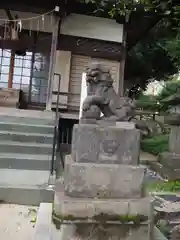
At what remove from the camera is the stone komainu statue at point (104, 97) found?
3.37 meters

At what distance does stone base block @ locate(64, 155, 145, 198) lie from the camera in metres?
3.06

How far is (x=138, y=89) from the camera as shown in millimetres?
23328

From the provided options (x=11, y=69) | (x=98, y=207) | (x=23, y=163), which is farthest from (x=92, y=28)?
(x=98, y=207)

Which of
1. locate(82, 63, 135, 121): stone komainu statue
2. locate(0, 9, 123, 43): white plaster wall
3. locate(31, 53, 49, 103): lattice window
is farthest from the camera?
locate(31, 53, 49, 103): lattice window

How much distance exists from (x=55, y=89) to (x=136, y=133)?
311 inches

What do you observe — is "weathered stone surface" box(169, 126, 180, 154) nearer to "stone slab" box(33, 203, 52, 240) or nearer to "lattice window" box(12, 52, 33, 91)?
"stone slab" box(33, 203, 52, 240)

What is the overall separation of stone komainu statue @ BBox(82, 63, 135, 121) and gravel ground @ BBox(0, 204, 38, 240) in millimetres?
1777

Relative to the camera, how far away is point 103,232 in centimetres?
301

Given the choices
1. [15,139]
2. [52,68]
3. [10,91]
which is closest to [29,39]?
[10,91]

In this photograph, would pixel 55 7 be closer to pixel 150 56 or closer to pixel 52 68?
pixel 52 68

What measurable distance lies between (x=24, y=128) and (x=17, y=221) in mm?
3313

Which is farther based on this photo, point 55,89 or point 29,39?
point 29,39

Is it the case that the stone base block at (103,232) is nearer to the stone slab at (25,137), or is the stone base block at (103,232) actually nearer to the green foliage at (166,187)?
the green foliage at (166,187)

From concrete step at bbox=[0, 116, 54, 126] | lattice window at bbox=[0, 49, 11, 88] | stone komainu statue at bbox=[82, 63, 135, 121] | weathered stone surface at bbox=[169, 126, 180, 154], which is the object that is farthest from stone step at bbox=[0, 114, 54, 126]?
lattice window at bbox=[0, 49, 11, 88]
